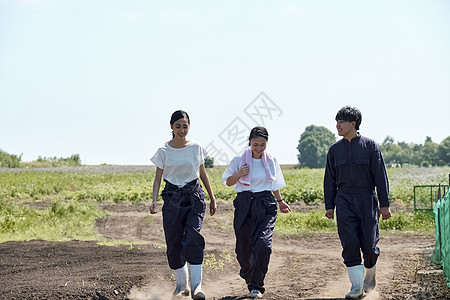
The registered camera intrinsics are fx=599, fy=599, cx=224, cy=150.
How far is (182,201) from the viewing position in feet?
20.5

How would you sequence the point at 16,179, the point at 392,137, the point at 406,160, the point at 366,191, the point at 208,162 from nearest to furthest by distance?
1. the point at 366,191
2. the point at 16,179
3. the point at 208,162
4. the point at 406,160
5. the point at 392,137

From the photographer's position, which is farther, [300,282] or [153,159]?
[300,282]

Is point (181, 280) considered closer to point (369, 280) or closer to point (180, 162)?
point (180, 162)

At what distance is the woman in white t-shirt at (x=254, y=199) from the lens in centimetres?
625

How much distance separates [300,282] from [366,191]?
6.02 ft

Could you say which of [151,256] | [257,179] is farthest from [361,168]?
[151,256]

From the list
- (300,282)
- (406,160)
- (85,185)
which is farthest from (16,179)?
(406,160)

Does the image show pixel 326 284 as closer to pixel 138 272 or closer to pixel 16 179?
pixel 138 272

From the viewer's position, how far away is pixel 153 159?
20.9ft

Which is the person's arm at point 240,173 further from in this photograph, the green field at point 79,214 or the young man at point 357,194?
the green field at point 79,214

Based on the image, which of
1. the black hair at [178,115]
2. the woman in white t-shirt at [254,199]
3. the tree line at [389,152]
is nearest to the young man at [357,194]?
the woman in white t-shirt at [254,199]

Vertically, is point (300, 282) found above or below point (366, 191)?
below

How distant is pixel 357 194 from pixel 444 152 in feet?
316

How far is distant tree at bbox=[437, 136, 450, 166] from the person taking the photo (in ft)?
311
